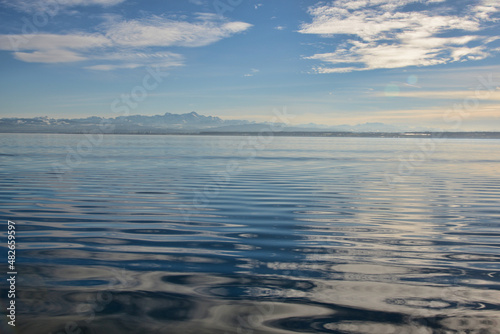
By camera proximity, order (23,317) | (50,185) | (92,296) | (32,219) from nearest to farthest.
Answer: (23,317) < (92,296) < (32,219) < (50,185)

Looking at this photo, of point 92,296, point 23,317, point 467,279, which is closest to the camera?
point 23,317

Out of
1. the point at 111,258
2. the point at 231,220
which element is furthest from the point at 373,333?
the point at 231,220

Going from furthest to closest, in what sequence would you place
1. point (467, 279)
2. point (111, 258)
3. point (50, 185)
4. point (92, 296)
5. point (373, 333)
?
point (50, 185) → point (111, 258) → point (467, 279) → point (92, 296) → point (373, 333)

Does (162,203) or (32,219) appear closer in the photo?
(32,219)

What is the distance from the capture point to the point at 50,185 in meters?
21.5

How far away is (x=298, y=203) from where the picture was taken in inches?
645

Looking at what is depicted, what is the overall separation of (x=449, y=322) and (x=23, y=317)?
18.5 feet

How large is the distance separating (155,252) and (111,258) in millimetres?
906

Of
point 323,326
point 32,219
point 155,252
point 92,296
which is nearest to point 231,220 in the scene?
point 155,252

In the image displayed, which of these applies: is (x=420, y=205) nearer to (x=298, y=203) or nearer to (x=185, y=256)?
(x=298, y=203)

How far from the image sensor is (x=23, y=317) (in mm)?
5855

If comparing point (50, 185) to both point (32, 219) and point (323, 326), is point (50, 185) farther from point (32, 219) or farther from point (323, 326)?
point (323, 326)

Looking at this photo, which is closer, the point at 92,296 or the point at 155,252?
the point at 92,296

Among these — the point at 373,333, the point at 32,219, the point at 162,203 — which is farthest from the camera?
the point at 162,203
